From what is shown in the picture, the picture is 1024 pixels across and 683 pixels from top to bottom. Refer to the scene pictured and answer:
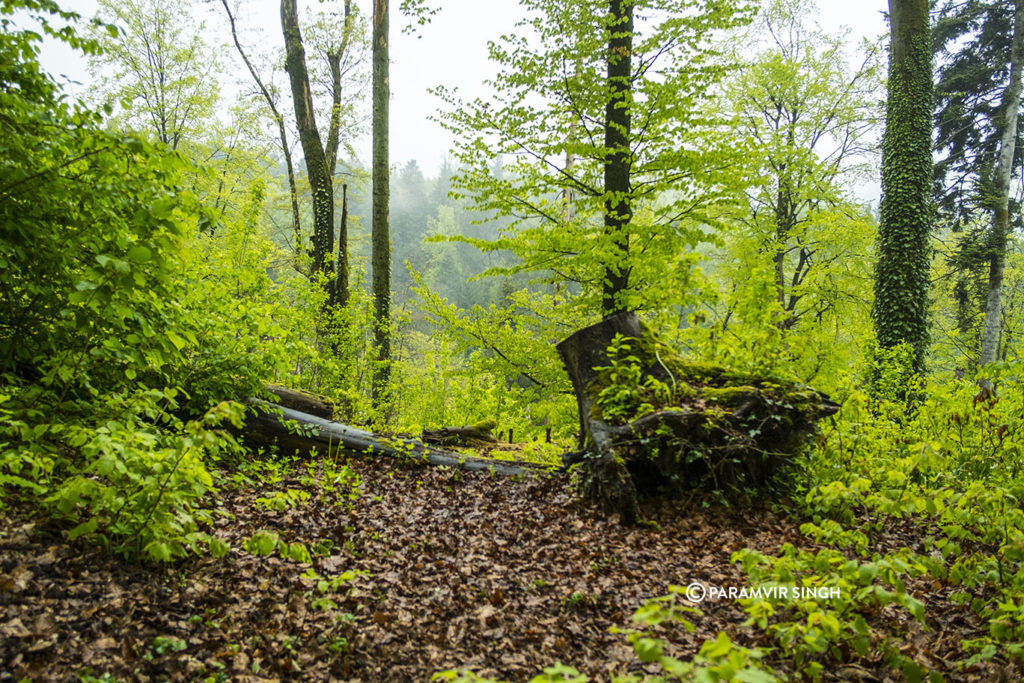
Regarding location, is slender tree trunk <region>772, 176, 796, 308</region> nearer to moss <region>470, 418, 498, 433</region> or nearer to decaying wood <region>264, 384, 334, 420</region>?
moss <region>470, 418, 498, 433</region>

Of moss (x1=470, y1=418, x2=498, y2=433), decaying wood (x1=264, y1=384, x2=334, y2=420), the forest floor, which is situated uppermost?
decaying wood (x1=264, y1=384, x2=334, y2=420)

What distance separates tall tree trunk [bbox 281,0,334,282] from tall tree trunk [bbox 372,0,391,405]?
996mm

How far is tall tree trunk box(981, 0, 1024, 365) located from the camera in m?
13.2

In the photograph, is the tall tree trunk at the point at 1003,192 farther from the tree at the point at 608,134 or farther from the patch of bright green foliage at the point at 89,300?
the patch of bright green foliage at the point at 89,300

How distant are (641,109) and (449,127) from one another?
254 cm

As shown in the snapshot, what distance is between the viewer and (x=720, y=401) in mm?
4906

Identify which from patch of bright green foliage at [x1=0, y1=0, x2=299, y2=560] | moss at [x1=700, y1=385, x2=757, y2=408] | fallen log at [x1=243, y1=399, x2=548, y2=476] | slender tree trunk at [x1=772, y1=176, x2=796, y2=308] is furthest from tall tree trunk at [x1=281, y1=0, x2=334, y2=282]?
slender tree trunk at [x1=772, y1=176, x2=796, y2=308]

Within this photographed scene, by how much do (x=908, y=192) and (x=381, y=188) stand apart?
10.9 metres

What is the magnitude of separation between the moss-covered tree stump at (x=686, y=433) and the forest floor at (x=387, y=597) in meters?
0.30

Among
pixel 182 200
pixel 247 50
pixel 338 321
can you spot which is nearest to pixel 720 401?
pixel 182 200

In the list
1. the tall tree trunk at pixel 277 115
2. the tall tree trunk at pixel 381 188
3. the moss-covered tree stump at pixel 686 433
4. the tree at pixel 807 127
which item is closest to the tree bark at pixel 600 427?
the moss-covered tree stump at pixel 686 433

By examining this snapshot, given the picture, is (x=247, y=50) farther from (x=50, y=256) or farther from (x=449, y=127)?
(x=50, y=256)

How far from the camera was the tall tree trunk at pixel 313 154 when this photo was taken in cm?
1024

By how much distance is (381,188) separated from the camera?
10.3m
